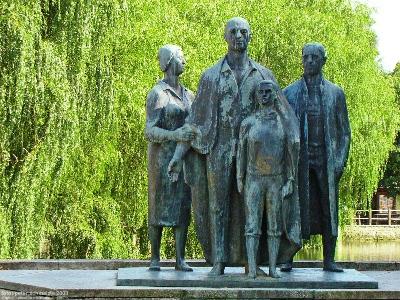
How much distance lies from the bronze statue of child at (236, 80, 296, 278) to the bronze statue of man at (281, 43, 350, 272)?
2.58 feet

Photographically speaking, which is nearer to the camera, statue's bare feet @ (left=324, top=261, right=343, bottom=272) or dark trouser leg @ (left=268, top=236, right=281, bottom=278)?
dark trouser leg @ (left=268, top=236, right=281, bottom=278)

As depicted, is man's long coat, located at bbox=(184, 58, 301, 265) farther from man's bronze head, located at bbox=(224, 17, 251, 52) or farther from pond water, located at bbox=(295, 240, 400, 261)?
pond water, located at bbox=(295, 240, 400, 261)

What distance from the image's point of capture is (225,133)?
11047 mm

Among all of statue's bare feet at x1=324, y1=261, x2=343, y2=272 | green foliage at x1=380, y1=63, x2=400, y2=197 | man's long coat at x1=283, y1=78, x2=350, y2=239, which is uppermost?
green foliage at x1=380, y1=63, x2=400, y2=197

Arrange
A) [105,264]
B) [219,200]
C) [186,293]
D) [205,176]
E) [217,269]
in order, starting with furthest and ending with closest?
[105,264] → [205,176] → [219,200] → [217,269] → [186,293]

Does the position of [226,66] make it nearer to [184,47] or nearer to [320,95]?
[320,95]

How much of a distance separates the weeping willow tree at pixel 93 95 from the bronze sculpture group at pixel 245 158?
6.30m

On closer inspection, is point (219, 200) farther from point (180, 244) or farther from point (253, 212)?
point (180, 244)

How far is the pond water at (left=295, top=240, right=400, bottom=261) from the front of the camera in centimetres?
3553

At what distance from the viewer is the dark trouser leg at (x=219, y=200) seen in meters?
11.0

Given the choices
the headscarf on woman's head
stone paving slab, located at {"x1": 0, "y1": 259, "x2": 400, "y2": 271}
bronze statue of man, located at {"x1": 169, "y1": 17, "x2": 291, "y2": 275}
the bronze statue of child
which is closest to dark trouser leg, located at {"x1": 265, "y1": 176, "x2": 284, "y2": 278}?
the bronze statue of child

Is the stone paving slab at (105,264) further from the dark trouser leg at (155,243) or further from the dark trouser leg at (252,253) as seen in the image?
the dark trouser leg at (252,253)

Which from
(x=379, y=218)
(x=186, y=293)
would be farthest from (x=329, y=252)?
(x=379, y=218)

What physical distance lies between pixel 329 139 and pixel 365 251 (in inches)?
1289
